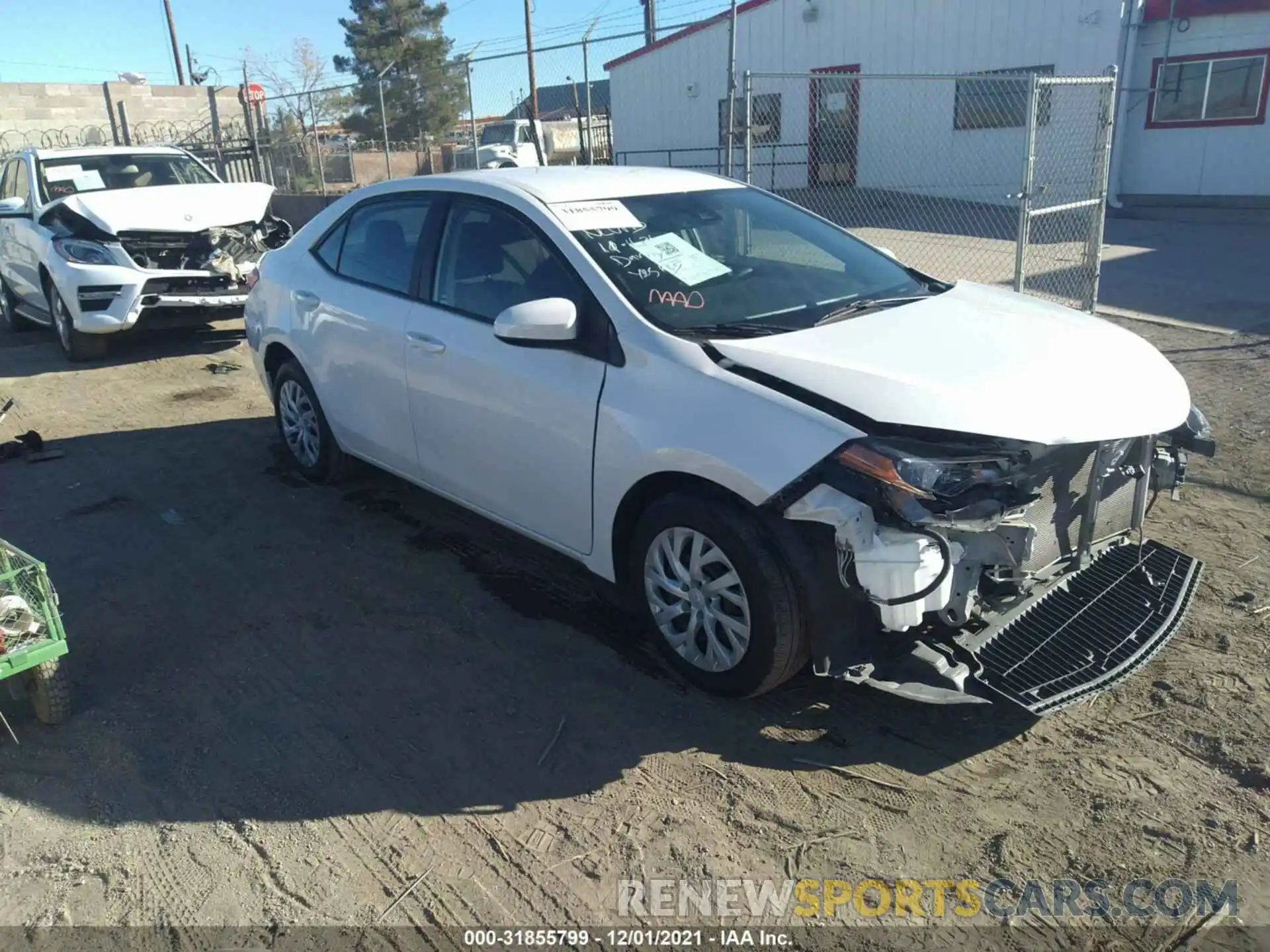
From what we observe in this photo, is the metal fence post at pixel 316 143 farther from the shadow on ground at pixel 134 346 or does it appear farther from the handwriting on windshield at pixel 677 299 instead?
the handwriting on windshield at pixel 677 299

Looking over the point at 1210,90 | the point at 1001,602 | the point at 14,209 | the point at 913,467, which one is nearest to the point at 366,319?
the point at 913,467

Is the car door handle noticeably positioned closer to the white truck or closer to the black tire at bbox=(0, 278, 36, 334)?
the black tire at bbox=(0, 278, 36, 334)

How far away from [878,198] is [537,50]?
1035 centimetres

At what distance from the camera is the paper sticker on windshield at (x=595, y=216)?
161 inches

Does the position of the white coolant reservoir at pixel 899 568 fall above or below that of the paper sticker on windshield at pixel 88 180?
below

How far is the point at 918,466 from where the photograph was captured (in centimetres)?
304

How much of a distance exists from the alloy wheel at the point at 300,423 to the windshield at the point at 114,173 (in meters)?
5.30

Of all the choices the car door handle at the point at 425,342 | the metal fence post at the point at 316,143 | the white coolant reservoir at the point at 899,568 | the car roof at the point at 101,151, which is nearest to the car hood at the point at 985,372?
the white coolant reservoir at the point at 899,568

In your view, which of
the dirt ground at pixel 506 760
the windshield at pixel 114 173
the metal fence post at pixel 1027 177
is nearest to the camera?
the dirt ground at pixel 506 760

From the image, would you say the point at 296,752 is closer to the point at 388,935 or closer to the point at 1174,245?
the point at 388,935

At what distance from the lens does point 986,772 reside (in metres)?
3.20

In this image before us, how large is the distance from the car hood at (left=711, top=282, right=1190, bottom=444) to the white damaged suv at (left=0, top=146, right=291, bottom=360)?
7.10m

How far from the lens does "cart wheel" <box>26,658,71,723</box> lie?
3.54m


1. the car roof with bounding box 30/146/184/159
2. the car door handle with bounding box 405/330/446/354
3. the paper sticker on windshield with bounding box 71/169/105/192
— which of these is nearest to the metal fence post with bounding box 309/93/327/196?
the car roof with bounding box 30/146/184/159
